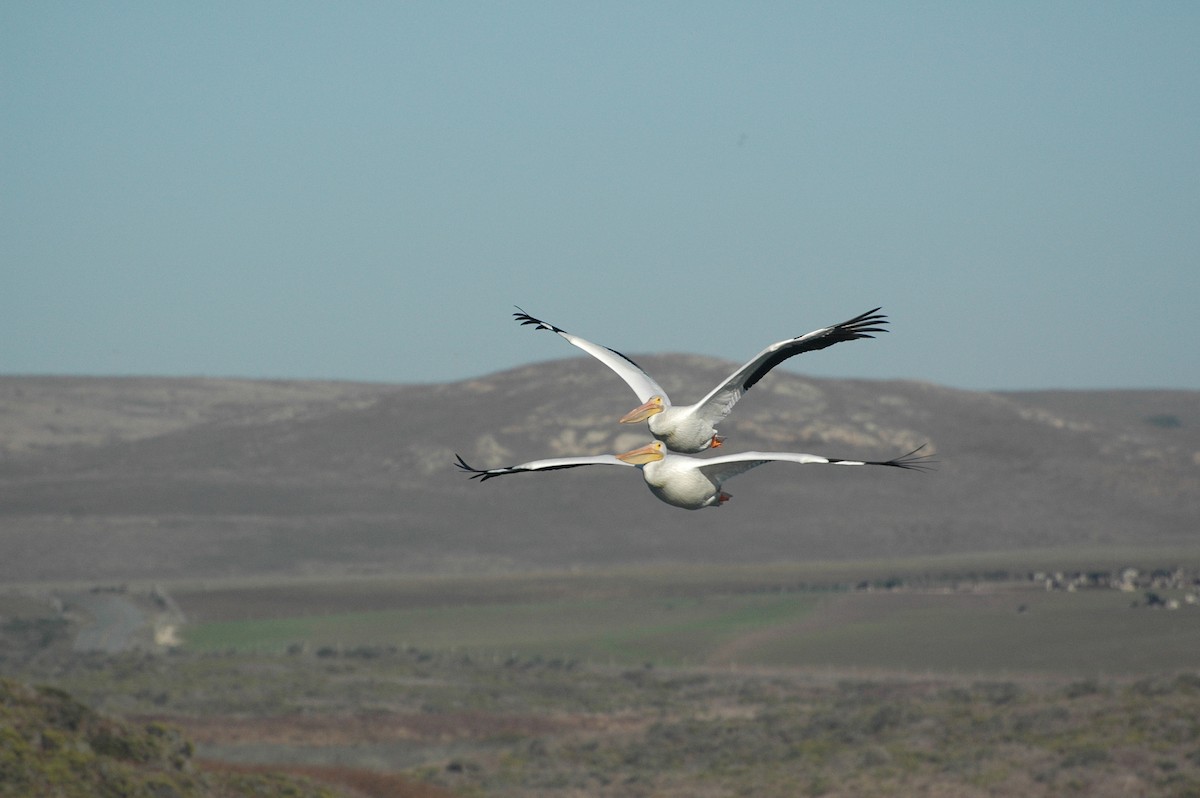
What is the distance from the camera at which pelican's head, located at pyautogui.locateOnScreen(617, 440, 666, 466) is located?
12.7 metres

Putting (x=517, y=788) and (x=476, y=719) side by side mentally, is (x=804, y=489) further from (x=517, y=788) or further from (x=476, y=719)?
(x=517, y=788)

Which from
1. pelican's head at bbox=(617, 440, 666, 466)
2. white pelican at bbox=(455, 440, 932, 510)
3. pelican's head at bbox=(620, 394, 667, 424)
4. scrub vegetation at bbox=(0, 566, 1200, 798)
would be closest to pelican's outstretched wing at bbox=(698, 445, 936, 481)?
white pelican at bbox=(455, 440, 932, 510)

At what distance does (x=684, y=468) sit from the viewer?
41.7ft

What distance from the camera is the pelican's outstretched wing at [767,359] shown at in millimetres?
12969

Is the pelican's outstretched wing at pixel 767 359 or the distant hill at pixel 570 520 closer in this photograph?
the pelican's outstretched wing at pixel 767 359

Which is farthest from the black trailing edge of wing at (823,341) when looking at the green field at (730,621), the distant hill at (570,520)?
the distant hill at (570,520)

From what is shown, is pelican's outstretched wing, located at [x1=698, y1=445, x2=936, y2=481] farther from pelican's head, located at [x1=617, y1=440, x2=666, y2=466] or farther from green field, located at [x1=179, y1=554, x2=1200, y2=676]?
green field, located at [x1=179, y1=554, x2=1200, y2=676]

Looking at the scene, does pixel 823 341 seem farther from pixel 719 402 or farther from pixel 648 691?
pixel 648 691

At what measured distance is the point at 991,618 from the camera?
113 meters

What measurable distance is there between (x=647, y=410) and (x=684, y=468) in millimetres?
824

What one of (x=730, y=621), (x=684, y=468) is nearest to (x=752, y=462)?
(x=684, y=468)

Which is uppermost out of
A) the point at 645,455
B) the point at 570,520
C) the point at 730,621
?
the point at 645,455

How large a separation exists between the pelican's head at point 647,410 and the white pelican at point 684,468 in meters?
0.36

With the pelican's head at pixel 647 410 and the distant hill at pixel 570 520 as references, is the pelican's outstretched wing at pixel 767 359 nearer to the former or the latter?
the pelican's head at pixel 647 410
